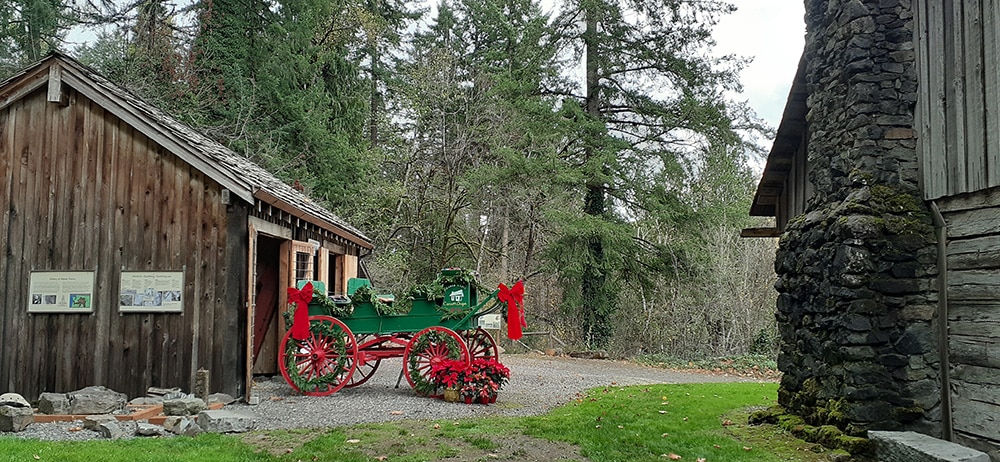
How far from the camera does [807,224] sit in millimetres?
7824

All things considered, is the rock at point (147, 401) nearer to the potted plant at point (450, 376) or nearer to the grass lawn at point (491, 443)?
the grass lawn at point (491, 443)

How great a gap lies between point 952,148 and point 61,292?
32.7 ft

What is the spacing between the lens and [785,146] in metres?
9.53

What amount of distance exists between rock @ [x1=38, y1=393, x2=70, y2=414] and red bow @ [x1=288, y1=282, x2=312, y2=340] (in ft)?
8.96

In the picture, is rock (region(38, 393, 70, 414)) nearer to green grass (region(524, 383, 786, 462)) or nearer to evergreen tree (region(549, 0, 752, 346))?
green grass (region(524, 383, 786, 462))

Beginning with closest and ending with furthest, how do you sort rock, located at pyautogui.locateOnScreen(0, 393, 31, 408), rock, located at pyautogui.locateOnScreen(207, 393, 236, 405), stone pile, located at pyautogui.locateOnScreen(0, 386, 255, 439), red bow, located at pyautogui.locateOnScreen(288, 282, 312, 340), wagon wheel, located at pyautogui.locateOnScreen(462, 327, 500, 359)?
stone pile, located at pyautogui.locateOnScreen(0, 386, 255, 439)
rock, located at pyautogui.locateOnScreen(0, 393, 31, 408)
rock, located at pyautogui.locateOnScreen(207, 393, 236, 405)
red bow, located at pyautogui.locateOnScreen(288, 282, 312, 340)
wagon wheel, located at pyautogui.locateOnScreen(462, 327, 500, 359)

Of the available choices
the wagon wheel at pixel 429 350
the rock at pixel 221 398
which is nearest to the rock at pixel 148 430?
the rock at pixel 221 398

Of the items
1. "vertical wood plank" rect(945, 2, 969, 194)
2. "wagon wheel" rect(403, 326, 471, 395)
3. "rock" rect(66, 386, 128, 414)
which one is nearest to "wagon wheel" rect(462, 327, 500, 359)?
"wagon wheel" rect(403, 326, 471, 395)

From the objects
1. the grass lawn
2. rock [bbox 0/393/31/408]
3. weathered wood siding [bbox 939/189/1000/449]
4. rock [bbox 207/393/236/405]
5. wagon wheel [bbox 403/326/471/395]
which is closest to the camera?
weathered wood siding [bbox 939/189/1000/449]

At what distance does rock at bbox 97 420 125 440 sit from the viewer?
269 inches

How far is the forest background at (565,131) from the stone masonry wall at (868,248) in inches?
378

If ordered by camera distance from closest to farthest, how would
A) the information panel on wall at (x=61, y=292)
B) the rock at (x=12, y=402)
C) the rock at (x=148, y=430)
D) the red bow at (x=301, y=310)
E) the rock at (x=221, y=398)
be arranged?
the rock at (x=148, y=430)
the rock at (x=12, y=402)
the rock at (x=221, y=398)
the information panel on wall at (x=61, y=292)
the red bow at (x=301, y=310)

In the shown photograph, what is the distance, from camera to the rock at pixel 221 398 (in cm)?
876

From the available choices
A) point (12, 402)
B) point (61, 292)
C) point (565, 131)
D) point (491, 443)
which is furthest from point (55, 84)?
point (565, 131)
